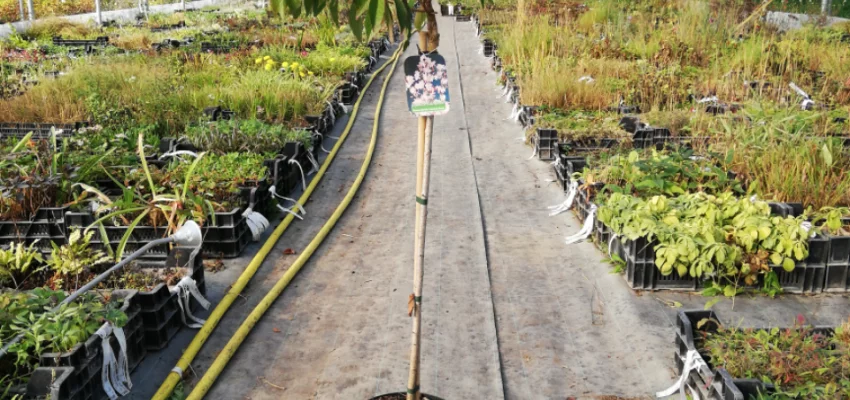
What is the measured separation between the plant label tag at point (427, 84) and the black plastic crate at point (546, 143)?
459 cm

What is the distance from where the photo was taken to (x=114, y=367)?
3.41m

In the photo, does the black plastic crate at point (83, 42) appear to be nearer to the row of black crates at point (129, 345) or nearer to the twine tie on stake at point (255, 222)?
the twine tie on stake at point (255, 222)

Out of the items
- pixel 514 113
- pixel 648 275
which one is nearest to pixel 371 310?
pixel 648 275

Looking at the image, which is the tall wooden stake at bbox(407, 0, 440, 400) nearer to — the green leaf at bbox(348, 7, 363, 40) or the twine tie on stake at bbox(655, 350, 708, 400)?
the green leaf at bbox(348, 7, 363, 40)

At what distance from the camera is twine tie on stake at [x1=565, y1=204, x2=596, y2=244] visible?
17.6 feet

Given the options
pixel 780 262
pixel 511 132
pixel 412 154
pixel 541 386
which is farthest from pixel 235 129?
pixel 780 262

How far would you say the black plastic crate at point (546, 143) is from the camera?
737 cm

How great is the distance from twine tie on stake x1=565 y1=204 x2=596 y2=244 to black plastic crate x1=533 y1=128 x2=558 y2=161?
2020 millimetres

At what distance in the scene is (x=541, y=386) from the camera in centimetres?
360

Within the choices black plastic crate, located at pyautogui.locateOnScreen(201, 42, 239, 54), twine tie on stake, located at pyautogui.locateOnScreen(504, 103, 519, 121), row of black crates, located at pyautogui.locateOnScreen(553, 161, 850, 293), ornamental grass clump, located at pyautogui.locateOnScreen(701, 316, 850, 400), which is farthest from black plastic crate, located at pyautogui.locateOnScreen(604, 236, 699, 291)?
black plastic crate, located at pyautogui.locateOnScreen(201, 42, 239, 54)

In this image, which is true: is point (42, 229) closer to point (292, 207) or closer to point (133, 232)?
point (133, 232)

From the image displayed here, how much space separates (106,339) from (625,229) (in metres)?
2.95

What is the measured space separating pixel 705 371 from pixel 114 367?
106 inches

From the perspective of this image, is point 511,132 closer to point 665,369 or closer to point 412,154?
point 412,154
